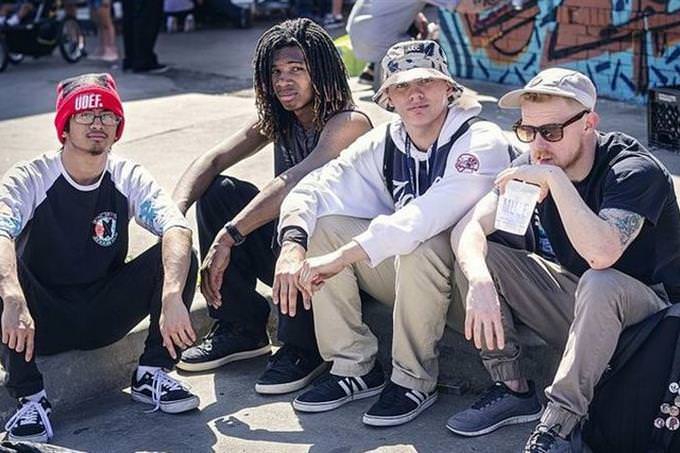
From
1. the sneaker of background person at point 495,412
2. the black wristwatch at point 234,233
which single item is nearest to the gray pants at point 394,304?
the sneaker of background person at point 495,412

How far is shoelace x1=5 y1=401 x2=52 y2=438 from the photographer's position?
4371 millimetres

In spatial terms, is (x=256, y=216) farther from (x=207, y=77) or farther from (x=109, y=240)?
(x=207, y=77)

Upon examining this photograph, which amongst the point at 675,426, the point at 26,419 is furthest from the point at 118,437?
the point at 675,426

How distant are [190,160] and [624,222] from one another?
4269 millimetres

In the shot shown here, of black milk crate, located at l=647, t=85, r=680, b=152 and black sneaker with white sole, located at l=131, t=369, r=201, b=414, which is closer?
black sneaker with white sole, located at l=131, t=369, r=201, b=414

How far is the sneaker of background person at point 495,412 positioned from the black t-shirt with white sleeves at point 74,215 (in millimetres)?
1311

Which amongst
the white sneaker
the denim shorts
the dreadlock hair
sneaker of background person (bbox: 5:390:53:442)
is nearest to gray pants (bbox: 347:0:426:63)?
→ the dreadlock hair

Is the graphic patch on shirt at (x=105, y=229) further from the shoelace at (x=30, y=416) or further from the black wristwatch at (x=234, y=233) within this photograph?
the shoelace at (x=30, y=416)

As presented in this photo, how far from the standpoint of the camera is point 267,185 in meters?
4.91

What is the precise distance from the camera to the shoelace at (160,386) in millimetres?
4609

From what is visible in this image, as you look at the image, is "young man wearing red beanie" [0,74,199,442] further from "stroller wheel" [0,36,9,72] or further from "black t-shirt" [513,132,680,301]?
"stroller wheel" [0,36,9,72]

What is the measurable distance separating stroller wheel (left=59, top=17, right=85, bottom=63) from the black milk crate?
7.40m

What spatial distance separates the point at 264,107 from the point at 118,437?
1.54 meters

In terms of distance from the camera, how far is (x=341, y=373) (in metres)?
4.57
